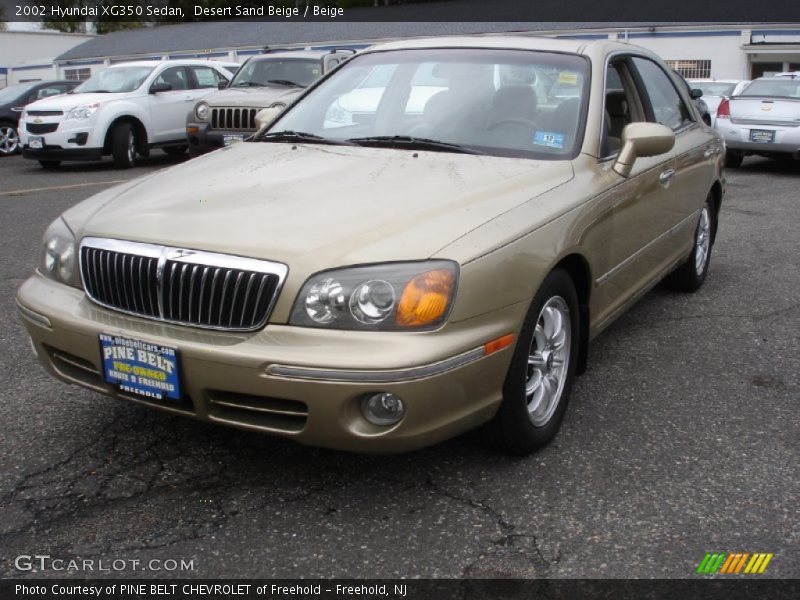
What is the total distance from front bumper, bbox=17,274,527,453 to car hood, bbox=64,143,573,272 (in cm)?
27

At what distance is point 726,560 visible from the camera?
2.62 m

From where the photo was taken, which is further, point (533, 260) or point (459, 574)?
point (533, 260)

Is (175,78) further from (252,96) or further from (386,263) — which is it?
(386,263)

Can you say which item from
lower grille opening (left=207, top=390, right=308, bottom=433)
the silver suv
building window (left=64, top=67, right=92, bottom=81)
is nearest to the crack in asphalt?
lower grille opening (left=207, top=390, right=308, bottom=433)

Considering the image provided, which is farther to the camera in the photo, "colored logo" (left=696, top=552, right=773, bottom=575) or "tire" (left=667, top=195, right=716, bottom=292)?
"tire" (left=667, top=195, right=716, bottom=292)

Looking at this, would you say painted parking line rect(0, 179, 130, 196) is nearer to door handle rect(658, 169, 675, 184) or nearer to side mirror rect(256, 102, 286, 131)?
side mirror rect(256, 102, 286, 131)

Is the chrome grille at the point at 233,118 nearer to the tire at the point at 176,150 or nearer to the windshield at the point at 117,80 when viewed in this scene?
the windshield at the point at 117,80

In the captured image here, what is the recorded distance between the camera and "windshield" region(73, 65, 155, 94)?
1357 centimetres

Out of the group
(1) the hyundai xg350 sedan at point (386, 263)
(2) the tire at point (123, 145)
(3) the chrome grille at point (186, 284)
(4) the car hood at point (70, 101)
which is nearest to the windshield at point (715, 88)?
(2) the tire at point (123, 145)

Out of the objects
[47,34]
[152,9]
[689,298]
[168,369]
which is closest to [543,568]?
[168,369]

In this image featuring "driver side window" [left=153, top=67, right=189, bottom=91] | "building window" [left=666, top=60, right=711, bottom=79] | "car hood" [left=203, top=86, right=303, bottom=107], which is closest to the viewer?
"car hood" [left=203, top=86, right=303, bottom=107]

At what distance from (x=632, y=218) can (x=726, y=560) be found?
1.77 meters

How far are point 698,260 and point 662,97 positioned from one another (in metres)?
1.25

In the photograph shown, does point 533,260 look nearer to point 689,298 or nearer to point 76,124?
point 689,298
